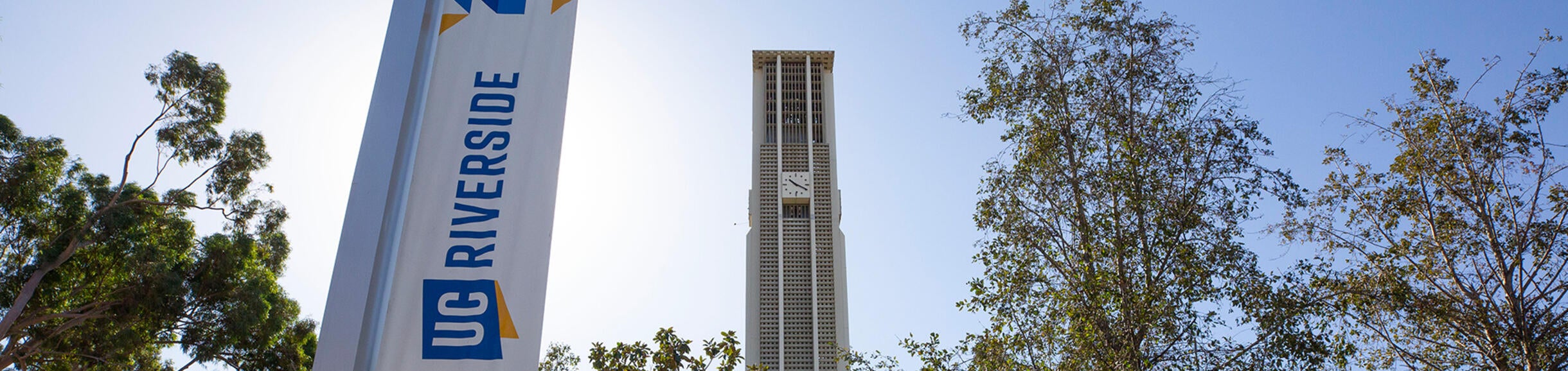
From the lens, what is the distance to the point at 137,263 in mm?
16469

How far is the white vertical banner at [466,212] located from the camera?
3.28 metres

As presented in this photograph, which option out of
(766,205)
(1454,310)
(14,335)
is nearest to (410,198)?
(1454,310)

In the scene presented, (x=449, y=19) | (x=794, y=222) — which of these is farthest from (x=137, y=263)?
(x=794, y=222)

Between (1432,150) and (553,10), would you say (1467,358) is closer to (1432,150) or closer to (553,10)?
(1432,150)

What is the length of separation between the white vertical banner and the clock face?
1607 inches

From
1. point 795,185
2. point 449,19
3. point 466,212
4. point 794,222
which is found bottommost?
point 466,212

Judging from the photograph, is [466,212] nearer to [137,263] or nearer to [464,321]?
[464,321]

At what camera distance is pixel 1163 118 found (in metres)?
8.70

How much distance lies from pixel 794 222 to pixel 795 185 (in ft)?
4.60

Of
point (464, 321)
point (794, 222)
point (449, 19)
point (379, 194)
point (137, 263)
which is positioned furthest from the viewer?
point (794, 222)

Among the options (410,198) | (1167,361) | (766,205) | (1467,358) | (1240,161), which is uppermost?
(766,205)

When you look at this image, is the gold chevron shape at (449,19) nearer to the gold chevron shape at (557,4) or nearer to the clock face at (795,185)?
the gold chevron shape at (557,4)

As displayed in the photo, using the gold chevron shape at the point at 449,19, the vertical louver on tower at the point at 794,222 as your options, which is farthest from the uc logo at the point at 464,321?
the vertical louver on tower at the point at 794,222

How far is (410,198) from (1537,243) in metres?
10.3
